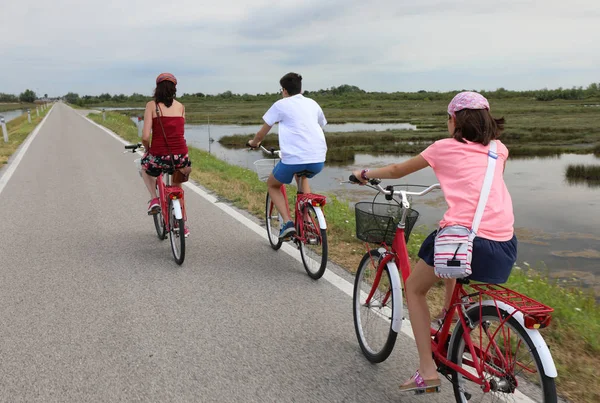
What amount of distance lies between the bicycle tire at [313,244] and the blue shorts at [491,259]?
2.51m

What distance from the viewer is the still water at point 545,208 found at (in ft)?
31.0

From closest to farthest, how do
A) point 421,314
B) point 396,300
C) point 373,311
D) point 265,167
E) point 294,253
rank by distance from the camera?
point 421,314, point 396,300, point 373,311, point 265,167, point 294,253

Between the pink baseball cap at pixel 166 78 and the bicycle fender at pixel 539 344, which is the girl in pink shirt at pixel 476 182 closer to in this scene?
the bicycle fender at pixel 539 344

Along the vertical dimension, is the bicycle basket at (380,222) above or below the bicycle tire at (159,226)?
above

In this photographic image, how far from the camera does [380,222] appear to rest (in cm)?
331

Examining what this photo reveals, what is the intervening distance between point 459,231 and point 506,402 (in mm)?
984

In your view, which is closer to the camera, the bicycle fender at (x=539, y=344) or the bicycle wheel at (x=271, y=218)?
the bicycle fender at (x=539, y=344)

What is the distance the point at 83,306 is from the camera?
4531 millimetres

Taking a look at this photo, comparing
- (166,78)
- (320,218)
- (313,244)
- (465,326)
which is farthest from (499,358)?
(166,78)

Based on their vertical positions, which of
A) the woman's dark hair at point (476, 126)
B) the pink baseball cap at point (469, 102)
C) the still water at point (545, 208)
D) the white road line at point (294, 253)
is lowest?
the still water at point (545, 208)

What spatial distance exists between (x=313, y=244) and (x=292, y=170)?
31.1 inches

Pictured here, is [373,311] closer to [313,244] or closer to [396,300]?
[396,300]

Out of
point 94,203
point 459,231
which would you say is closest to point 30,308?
point 459,231

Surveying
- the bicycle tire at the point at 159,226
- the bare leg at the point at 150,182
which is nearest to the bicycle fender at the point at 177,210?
the bare leg at the point at 150,182
